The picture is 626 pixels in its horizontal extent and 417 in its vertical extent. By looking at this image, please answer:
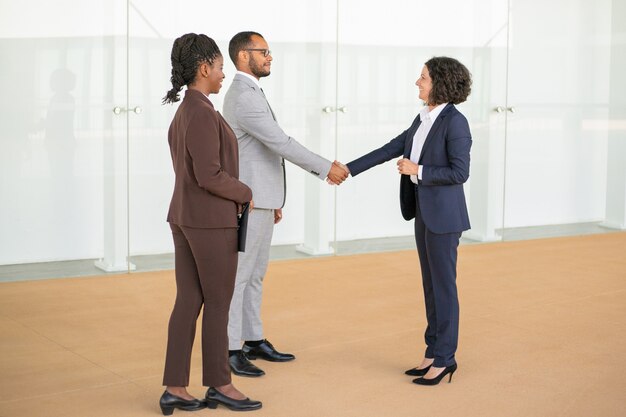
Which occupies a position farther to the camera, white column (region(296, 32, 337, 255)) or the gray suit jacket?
white column (region(296, 32, 337, 255))

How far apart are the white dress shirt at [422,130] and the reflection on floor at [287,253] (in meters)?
3.03

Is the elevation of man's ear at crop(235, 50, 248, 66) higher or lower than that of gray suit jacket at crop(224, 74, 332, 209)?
higher

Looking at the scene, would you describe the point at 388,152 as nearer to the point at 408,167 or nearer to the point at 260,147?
the point at 408,167

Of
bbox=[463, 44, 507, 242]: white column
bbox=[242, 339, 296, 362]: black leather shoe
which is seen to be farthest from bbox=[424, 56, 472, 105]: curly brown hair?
bbox=[463, 44, 507, 242]: white column

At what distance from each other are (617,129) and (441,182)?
526cm

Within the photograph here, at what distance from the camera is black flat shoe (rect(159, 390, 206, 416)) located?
370 cm

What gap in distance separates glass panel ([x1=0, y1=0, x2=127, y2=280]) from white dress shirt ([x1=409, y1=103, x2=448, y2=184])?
9.52ft

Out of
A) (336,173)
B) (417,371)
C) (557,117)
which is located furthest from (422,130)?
(557,117)

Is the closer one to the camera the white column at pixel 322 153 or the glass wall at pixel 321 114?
the glass wall at pixel 321 114

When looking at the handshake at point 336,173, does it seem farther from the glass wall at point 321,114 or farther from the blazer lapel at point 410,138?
the glass wall at point 321,114

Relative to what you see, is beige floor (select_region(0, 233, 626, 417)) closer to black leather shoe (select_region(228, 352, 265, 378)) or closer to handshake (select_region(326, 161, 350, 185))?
black leather shoe (select_region(228, 352, 265, 378))

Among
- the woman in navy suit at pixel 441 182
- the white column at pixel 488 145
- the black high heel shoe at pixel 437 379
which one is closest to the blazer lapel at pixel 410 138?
the woman in navy suit at pixel 441 182

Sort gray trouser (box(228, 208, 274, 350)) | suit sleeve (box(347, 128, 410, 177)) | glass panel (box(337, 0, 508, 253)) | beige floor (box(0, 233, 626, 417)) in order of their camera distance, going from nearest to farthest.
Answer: beige floor (box(0, 233, 626, 417)) < gray trouser (box(228, 208, 274, 350)) < suit sleeve (box(347, 128, 410, 177)) < glass panel (box(337, 0, 508, 253))

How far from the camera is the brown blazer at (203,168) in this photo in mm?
3492
